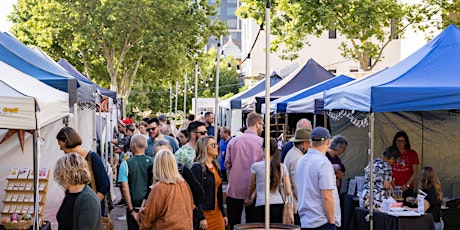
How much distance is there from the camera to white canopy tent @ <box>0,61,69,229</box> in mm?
7398

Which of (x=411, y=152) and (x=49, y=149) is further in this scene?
(x=411, y=152)

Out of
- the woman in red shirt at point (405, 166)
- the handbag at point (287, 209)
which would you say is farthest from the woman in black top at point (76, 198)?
the woman in red shirt at point (405, 166)

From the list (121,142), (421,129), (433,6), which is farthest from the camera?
(433,6)

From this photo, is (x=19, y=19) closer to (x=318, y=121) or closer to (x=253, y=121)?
(x=318, y=121)

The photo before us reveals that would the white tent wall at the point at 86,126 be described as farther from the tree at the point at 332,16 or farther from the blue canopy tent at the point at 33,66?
the tree at the point at 332,16

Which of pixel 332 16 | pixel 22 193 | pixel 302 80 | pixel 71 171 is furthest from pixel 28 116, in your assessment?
pixel 332 16

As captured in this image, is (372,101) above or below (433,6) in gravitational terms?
below

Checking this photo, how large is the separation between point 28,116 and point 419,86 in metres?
4.89

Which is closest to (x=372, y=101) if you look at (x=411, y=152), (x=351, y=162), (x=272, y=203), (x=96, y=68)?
(x=272, y=203)

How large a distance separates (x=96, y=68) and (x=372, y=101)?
41.7 m

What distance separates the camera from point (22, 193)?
971 centimetres

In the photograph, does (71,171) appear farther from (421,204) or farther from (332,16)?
(332,16)

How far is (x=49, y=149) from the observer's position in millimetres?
12414

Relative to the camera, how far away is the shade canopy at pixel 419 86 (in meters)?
9.88
